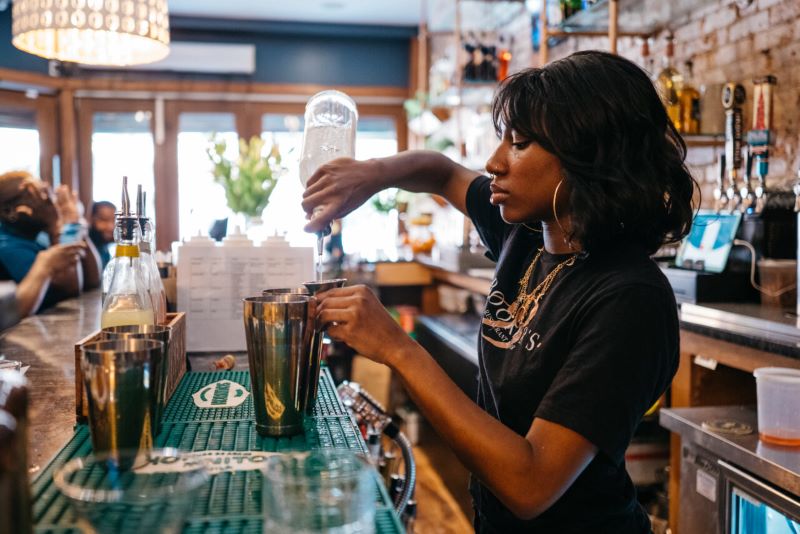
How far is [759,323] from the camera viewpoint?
1933 mm

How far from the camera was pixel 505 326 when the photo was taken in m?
1.28

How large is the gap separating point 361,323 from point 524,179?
0.38 meters

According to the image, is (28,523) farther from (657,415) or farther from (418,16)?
(418,16)

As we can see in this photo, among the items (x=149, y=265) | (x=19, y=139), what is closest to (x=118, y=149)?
(x=19, y=139)

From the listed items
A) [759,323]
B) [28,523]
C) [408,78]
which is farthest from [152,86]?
[28,523]

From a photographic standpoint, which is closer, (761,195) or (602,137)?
(602,137)

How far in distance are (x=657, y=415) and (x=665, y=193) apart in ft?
5.37

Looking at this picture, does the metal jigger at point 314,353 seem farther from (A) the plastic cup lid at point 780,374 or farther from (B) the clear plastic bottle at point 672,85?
(B) the clear plastic bottle at point 672,85

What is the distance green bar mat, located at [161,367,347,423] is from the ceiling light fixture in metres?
1.25

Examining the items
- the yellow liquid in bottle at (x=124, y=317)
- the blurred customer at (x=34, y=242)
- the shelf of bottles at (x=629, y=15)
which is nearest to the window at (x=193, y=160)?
the blurred customer at (x=34, y=242)

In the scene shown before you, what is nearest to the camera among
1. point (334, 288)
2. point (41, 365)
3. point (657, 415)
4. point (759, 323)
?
point (334, 288)

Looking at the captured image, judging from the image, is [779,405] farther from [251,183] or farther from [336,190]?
[251,183]

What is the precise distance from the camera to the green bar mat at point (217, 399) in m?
1.12

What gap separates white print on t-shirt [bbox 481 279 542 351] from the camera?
119cm
